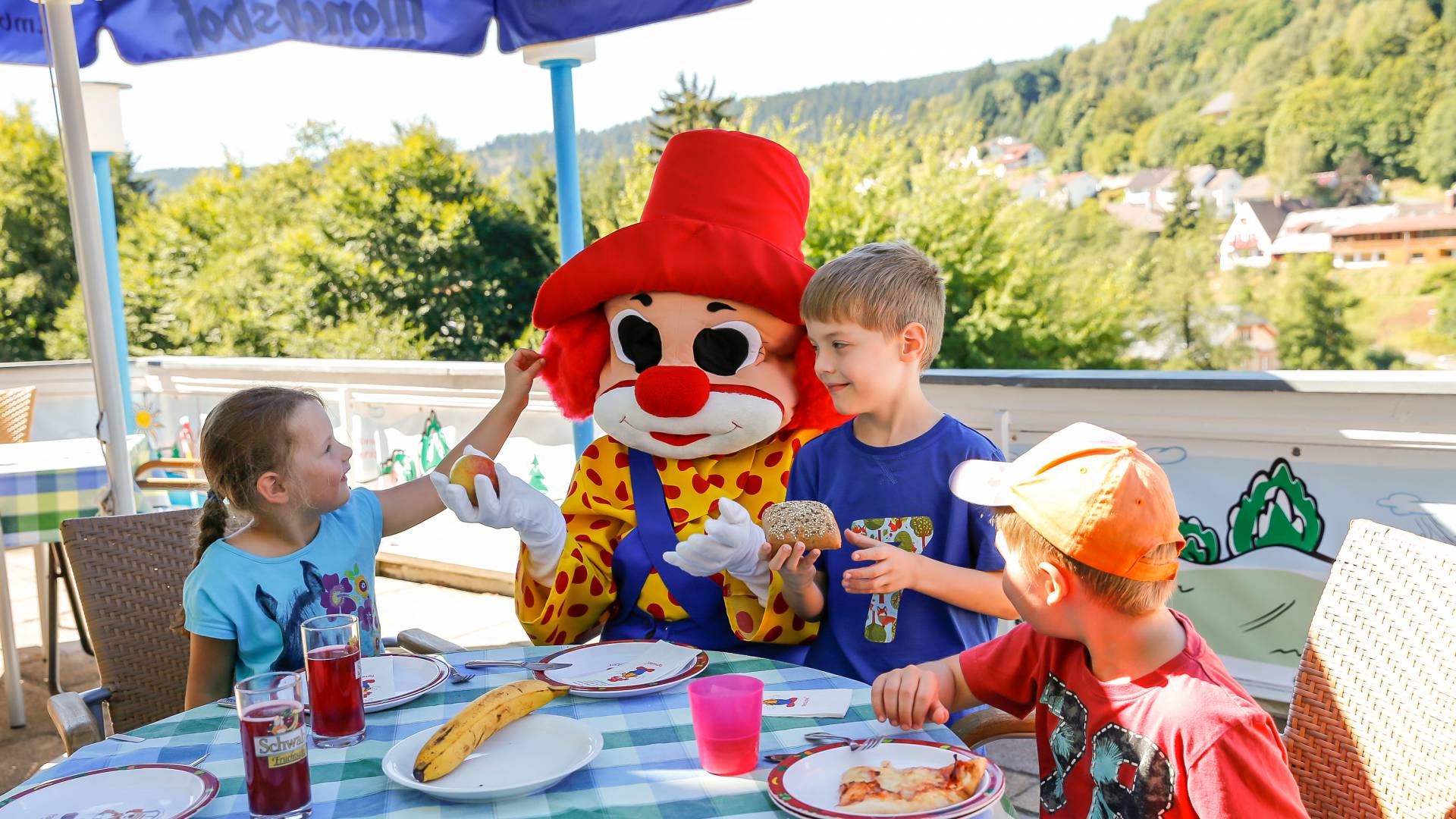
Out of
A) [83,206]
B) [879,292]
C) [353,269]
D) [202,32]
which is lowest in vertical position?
[353,269]

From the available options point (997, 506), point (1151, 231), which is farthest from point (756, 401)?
point (1151, 231)

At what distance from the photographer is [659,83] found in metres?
36.4

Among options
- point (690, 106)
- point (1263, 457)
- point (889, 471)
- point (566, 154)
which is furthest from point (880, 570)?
point (690, 106)

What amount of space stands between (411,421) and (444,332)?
865 inches

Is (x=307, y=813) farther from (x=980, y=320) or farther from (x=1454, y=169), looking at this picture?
(x=1454, y=169)

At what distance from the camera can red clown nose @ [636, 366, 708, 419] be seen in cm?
227

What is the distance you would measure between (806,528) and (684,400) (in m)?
0.56

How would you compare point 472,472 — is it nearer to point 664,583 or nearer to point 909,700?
point 664,583

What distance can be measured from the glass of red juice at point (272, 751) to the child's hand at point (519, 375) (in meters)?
1.27

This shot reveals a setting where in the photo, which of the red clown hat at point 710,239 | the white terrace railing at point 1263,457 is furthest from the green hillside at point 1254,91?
the red clown hat at point 710,239

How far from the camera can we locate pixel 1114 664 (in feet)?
4.66

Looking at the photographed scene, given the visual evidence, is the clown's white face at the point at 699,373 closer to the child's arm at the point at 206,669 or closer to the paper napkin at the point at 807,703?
the paper napkin at the point at 807,703

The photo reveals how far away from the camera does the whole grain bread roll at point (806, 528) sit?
5.89 ft

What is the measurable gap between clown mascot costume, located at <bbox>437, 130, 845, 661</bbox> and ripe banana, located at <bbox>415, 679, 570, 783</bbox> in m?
0.65
